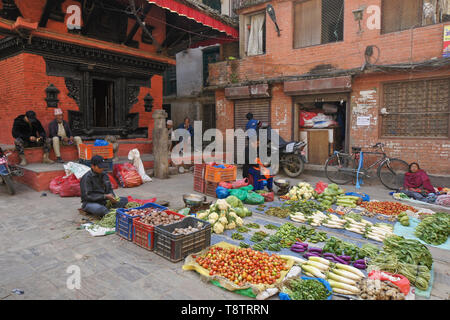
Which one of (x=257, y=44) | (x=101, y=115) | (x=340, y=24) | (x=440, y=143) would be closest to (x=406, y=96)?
(x=440, y=143)

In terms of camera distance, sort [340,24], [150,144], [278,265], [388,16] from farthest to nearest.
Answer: [150,144] → [340,24] → [388,16] → [278,265]

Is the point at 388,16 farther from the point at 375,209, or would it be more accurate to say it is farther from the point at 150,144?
the point at 150,144

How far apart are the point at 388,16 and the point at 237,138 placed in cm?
723

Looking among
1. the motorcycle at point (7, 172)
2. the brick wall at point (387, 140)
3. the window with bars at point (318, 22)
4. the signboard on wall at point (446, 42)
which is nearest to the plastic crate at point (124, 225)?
the motorcycle at point (7, 172)

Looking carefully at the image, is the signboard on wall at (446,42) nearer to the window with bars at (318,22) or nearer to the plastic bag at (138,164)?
the window with bars at (318,22)

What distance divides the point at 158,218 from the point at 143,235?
376 millimetres

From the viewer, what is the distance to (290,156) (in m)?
11.1

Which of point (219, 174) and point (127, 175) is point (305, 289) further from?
point (127, 175)

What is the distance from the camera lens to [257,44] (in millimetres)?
13172

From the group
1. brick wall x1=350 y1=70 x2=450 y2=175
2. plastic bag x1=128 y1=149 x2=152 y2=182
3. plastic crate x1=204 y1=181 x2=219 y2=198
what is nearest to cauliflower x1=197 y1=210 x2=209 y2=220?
plastic crate x1=204 y1=181 x2=219 y2=198

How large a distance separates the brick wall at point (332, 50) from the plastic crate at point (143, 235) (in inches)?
367

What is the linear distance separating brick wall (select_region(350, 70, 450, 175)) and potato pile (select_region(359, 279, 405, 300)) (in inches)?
298

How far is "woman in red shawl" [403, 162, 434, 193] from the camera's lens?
823 centimetres

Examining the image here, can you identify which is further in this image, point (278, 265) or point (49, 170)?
point (49, 170)
